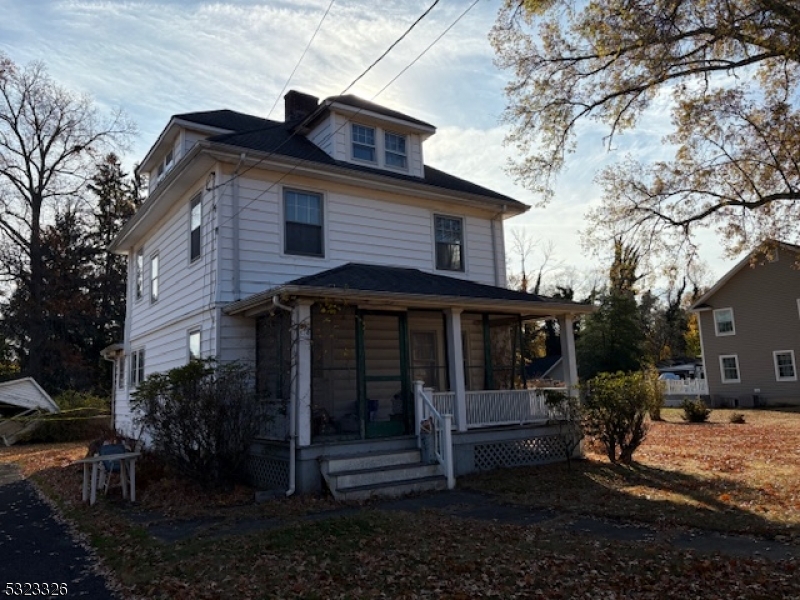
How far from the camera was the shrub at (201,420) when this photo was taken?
914 cm

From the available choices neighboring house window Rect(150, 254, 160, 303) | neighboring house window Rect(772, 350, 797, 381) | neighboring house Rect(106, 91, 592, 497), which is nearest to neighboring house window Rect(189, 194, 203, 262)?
neighboring house Rect(106, 91, 592, 497)

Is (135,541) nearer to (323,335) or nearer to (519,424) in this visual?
(323,335)

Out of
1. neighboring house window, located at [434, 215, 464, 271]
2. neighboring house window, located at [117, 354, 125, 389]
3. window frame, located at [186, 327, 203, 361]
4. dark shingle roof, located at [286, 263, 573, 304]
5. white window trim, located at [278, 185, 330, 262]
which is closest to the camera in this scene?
dark shingle roof, located at [286, 263, 573, 304]

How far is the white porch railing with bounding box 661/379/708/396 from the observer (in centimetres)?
3112

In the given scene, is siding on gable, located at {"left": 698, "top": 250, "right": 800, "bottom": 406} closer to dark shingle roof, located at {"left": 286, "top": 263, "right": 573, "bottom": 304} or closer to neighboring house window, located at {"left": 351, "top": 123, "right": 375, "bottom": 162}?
dark shingle roof, located at {"left": 286, "top": 263, "right": 573, "bottom": 304}

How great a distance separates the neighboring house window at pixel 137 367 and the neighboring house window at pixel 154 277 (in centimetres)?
192

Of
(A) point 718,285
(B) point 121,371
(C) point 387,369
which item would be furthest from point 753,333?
(B) point 121,371

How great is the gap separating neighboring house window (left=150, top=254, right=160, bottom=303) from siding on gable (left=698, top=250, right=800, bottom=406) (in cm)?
2669

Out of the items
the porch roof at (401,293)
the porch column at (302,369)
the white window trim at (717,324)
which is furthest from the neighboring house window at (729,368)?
the porch column at (302,369)

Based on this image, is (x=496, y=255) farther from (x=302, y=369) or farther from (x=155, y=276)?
(x=155, y=276)

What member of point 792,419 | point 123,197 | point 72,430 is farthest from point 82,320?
point 792,419

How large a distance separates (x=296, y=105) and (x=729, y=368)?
83.5ft

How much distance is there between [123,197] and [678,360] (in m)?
43.2

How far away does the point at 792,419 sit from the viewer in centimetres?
2102
